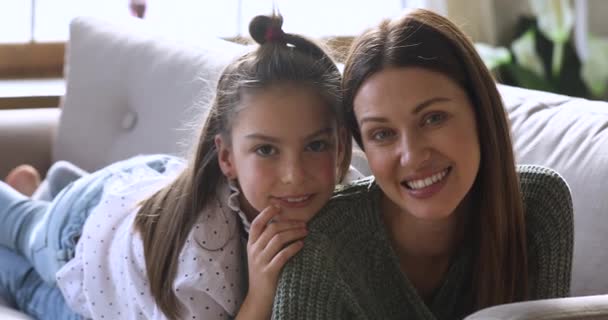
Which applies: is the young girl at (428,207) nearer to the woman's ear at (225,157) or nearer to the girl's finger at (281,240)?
the girl's finger at (281,240)

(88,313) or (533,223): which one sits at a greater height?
(533,223)

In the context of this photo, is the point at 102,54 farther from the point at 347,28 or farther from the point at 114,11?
the point at 347,28

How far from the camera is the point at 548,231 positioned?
1.39m

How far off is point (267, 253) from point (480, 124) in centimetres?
33

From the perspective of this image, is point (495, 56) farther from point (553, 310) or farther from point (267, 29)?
point (553, 310)

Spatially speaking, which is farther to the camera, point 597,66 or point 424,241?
point 597,66

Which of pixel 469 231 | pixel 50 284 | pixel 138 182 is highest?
pixel 469 231

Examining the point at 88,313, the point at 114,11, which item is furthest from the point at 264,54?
the point at 114,11

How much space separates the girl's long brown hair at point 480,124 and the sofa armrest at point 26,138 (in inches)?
47.0

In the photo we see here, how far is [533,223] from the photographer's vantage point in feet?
4.63

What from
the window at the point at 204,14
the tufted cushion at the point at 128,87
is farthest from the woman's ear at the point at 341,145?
the window at the point at 204,14

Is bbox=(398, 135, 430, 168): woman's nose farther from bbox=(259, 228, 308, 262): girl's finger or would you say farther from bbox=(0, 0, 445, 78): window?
bbox=(0, 0, 445, 78): window

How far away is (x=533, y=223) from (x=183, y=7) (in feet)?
5.90

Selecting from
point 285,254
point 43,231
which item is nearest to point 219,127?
point 285,254
